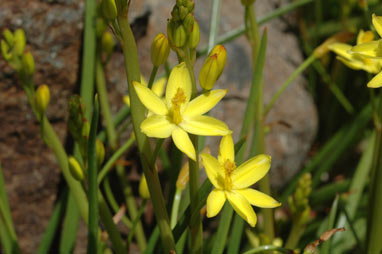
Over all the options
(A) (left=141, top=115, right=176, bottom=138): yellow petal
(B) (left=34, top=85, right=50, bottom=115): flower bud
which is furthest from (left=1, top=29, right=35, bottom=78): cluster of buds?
(A) (left=141, top=115, right=176, bottom=138): yellow petal

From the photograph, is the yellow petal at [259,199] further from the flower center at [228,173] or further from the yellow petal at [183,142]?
the yellow petal at [183,142]

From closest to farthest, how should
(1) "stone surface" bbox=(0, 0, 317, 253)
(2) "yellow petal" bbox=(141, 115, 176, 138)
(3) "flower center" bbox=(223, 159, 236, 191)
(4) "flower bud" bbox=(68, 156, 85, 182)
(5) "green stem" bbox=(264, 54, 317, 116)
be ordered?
(2) "yellow petal" bbox=(141, 115, 176, 138) → (3) "flower center" bbox=(223, 159, 236, 191) → (4) "flower bud" bbox=(68, 156, 85, 182) → (5) "green stem" bbox=(264, 54, 317, 116) → (1) "stone surface" bbox=(0, 0, 317, 253)

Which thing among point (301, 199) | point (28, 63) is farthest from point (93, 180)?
point (301, 199)


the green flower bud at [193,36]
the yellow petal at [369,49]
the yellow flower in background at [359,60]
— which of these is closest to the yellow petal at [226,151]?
the green flower bud at [193,36]

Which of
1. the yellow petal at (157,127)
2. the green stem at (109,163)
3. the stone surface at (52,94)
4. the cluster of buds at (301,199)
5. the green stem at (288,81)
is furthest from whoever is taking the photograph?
the stone surface at (52,94)

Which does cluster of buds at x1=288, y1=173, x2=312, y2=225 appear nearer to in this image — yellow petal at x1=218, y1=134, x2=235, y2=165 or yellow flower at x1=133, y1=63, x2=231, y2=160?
yellow petal at x1=218, y1=134, x2=235, y2=165

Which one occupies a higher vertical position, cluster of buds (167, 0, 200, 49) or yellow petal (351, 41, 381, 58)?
cluster of buds (167, 0, 200, 49)
